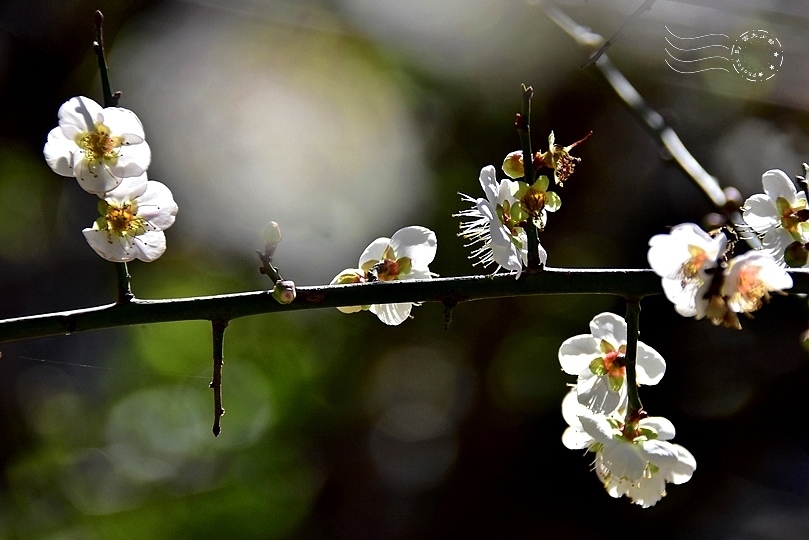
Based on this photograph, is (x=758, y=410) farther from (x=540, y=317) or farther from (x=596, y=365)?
(x=596, y=365)

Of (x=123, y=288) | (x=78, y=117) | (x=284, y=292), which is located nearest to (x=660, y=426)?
(x=284, y=292)

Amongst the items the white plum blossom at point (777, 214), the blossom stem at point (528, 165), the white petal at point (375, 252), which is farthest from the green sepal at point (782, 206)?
the white petal at point (375, 252)

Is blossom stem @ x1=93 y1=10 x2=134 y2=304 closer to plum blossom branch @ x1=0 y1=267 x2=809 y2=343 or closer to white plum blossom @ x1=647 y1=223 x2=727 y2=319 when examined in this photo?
plum blossom branch @ x1=0 y1=267 x2=809 y2=343

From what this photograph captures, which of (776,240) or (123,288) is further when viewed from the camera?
(776,240)

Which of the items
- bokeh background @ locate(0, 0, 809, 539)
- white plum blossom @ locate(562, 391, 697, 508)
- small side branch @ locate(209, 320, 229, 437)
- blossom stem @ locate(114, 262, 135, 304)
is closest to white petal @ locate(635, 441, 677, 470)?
white plum blossom @ locate(562, 391, 697, 508)

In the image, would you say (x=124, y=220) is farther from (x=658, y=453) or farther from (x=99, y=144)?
(x=658, y=453)

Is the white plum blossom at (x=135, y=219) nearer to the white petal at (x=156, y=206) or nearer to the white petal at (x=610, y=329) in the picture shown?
the white petal at (x=156, y=206)

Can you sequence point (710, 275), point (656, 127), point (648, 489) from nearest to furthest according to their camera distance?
point (710, 275) → point (648, 489) → point (656, 127)
